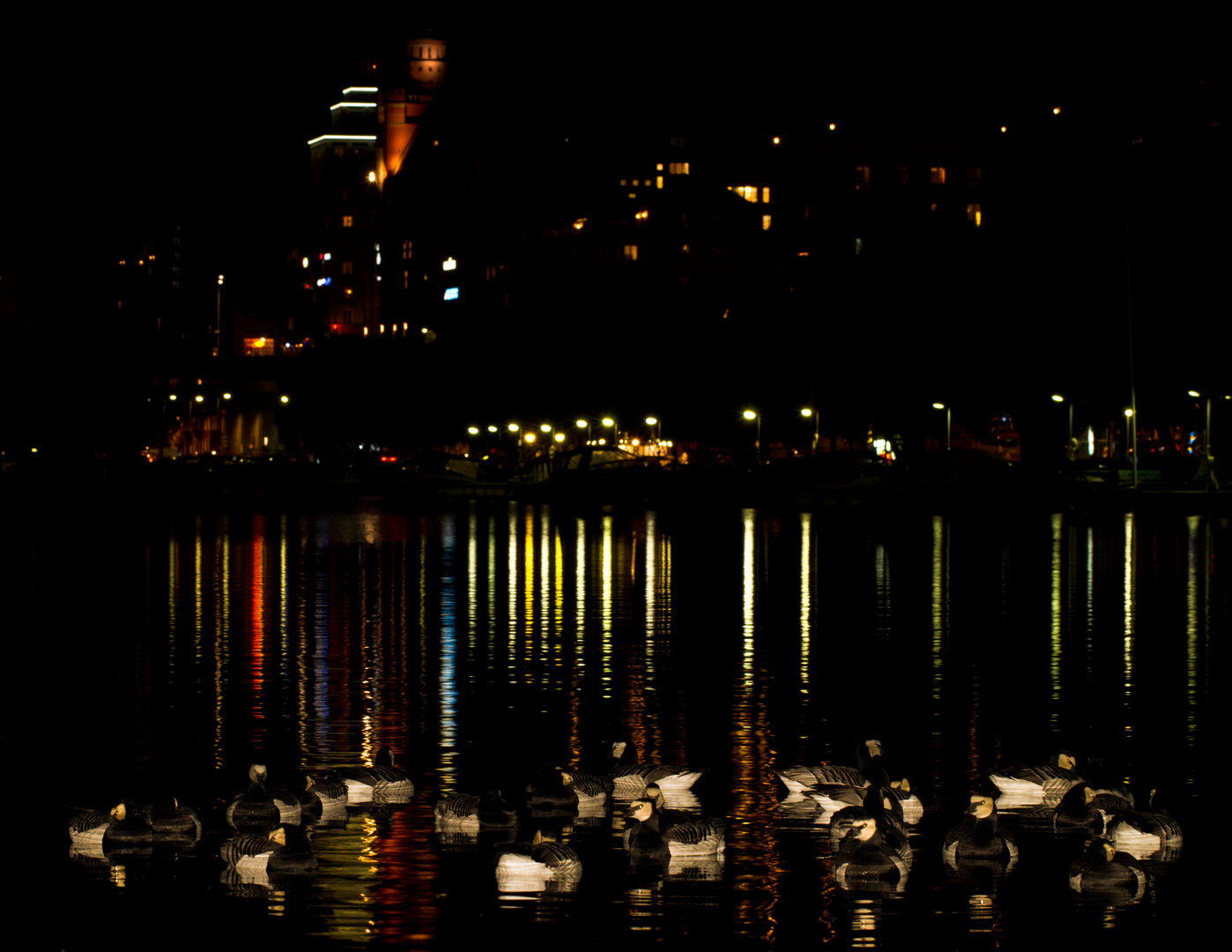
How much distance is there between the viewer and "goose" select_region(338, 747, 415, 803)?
12047 millimetres

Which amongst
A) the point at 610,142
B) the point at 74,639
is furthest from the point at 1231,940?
the point at 610,142

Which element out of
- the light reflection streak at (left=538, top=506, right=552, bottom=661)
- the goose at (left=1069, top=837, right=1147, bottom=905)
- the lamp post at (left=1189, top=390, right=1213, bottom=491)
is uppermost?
the lamp post at (left=1189, top=390, right=1213, bottom=491)

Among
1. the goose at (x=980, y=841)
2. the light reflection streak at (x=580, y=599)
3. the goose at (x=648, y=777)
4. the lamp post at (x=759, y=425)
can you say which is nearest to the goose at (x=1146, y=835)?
the goose at (x=980, y=841)

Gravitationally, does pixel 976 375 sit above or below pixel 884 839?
above

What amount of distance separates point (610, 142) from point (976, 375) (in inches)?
5108

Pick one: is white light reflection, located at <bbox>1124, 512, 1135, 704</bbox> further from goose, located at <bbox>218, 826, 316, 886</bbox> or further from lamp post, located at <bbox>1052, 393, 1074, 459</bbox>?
lamp post, located at <bbox>1052, 393, 1074, 459</bbox>

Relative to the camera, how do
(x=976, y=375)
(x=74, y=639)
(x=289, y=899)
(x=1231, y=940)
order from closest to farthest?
(x=1231, y=940) → (x=289, y=899) → (x=74, y=639) → (x=976, y=375)

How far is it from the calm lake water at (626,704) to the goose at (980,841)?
126mm

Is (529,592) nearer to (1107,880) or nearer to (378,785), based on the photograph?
(378,785)

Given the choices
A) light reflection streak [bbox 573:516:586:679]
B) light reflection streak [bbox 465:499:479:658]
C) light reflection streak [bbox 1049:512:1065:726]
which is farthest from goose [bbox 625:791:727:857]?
light reflection streak [bbox 465:499:479:658]

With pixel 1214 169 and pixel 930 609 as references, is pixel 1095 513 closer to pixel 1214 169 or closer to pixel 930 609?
pixel 1214 169

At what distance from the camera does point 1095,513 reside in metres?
49.1

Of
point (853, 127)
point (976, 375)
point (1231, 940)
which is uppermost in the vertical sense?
point (853, 127)

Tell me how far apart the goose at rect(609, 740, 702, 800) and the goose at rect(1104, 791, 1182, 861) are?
2.82 meters
